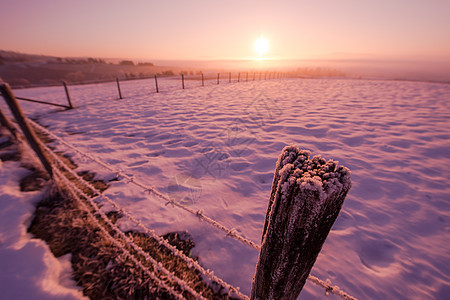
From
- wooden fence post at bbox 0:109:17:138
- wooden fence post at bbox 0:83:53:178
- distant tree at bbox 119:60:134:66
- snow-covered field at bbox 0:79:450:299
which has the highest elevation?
distant tree at bbox 119:60:134:66

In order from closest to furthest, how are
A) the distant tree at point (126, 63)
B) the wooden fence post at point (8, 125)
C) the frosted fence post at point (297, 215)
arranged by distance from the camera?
1. the frosted fence post at point (297, 215)
2. the wooden fence post at point (8, 125)
3. the distant tree at point (126, 63)

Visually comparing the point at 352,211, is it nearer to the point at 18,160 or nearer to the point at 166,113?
the point at 18,160

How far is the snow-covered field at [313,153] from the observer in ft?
6.30

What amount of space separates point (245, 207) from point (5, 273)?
2590 mm

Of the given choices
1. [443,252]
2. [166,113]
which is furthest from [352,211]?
[166,113]

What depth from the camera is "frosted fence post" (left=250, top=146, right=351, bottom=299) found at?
2.13 feet

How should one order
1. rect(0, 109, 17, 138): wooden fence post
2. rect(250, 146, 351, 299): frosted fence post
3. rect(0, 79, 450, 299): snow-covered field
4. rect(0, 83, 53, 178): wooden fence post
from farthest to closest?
rect(0, 109, 17, 138): wooden fence post → rect(0, 83, 53, 178): wooden fence post → rect(0, 79, 450, 299): snow-covered field → rect(250, 146, 351, 299): frosted fence post

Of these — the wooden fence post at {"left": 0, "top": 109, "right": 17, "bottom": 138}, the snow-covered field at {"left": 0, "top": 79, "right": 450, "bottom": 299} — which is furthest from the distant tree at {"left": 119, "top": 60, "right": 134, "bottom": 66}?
the wooden fence post at {"left": 0, "top": 109, "right": 17, "bottom": 138}

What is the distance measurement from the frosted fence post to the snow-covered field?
114cm

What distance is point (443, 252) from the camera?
79.5 inches

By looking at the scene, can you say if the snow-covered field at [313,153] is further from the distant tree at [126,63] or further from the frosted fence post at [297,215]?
the distant tree at [126,63]

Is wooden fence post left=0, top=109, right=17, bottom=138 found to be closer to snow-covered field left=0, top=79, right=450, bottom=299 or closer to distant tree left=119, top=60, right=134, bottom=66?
snow-covered field left=0, top=79, right=450, bottom=299

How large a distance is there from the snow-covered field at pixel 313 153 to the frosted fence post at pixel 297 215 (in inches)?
45.0

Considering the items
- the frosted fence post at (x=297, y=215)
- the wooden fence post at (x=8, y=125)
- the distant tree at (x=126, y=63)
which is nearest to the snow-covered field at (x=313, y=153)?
the wooden fence post at (x=8, y=125)
